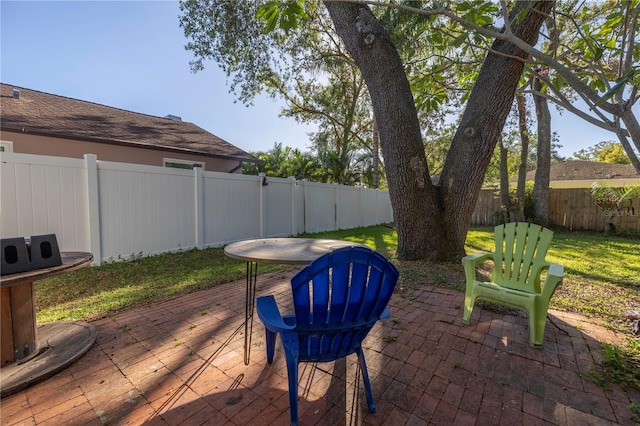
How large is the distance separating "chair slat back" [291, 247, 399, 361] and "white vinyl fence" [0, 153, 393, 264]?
516cm

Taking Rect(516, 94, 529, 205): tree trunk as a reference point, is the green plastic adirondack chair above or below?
below

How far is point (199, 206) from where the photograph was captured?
21.8 feet

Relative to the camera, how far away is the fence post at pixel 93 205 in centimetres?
488

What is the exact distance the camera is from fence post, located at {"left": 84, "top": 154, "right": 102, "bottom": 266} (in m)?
4.88

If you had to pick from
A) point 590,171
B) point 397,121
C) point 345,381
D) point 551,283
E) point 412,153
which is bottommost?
point 345,381

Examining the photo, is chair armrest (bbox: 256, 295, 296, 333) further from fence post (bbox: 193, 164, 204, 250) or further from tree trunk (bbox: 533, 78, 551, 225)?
tree trunk (bbox: 533, 78, 551, 225)

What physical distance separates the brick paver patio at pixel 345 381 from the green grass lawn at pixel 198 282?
0.64 metres

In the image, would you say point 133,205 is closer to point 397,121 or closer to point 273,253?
point 273,253

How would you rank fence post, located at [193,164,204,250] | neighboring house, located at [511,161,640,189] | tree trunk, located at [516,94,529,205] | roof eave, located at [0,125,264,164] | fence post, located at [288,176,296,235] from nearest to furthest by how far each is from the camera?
fence post, located at [193,164,204,250]
roof eave, located at [0,125,264,164]
fence post, located at [288,176,296,235]
tree trunk, located at [516,94,529,205]
neighboring house, located at [511,161,640,189]

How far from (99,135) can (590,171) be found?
34.3 meters

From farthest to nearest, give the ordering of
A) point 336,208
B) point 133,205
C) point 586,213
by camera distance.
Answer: point 336,208 → point 586,213 → point 133,205

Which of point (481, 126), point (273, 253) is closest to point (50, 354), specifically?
point (273, 253)

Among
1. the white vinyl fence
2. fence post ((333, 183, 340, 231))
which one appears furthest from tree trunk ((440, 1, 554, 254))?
fence post ((333, 183, 340, 231))

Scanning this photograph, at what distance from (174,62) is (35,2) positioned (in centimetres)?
503
